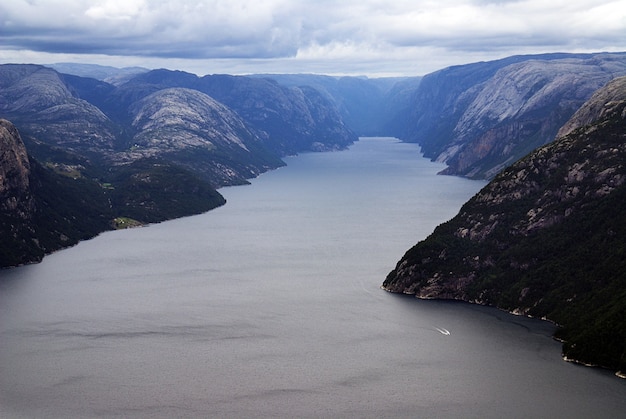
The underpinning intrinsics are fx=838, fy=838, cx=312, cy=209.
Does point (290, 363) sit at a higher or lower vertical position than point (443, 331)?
higher

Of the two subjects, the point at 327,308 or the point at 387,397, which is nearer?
the point at 387,397

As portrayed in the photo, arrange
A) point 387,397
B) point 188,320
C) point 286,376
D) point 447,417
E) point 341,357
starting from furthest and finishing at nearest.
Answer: point 188,320 < point 341,357 < point 286,376 < point 387,397 < point 447,417

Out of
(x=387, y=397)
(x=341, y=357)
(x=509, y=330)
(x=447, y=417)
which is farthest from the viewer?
(x=509, y=330)

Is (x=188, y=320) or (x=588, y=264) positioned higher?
(x=588, y=264)

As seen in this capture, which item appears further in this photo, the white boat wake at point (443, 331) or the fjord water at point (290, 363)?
the white boat wake at point (443, 331)

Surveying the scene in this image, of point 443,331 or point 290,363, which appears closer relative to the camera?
point 290,363

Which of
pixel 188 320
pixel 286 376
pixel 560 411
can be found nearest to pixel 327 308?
pixel 188 320

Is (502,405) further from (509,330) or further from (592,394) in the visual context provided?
(509,330)

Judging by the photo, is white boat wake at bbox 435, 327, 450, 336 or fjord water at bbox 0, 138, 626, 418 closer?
fjord water at bbox 0, 138, 626, 418

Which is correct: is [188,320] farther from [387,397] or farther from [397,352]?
[387,397]
